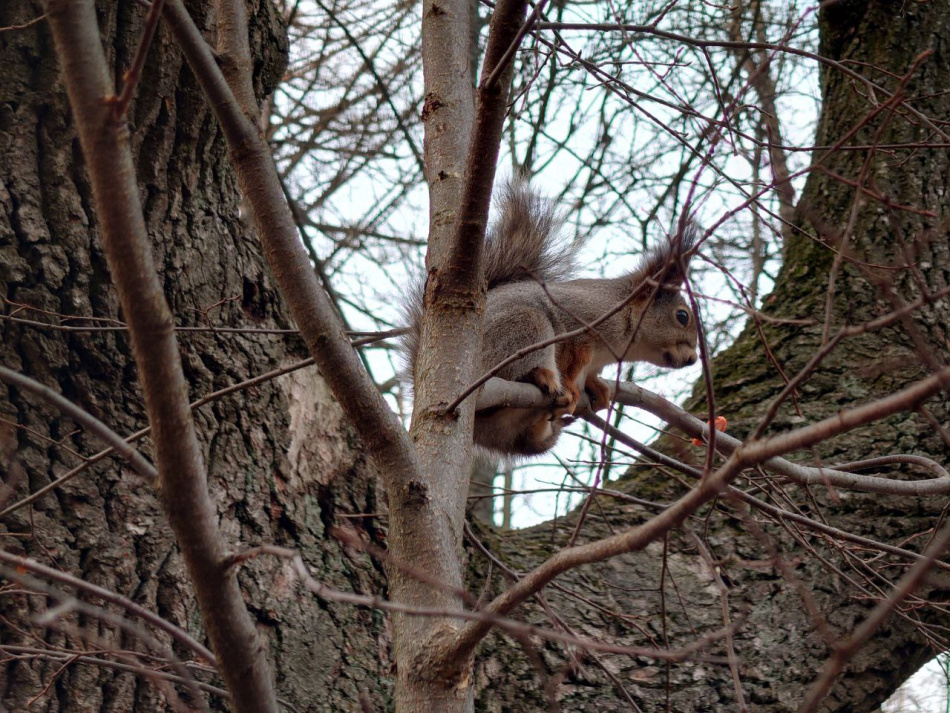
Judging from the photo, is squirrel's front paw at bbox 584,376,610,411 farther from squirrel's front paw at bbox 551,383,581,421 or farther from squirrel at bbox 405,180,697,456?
squirrel's front paw at bbox 551,383,581,421

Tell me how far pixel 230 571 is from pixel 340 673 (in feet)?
3.20

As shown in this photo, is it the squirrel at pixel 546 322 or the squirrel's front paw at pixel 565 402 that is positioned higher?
the squirrel at pixel 546 322

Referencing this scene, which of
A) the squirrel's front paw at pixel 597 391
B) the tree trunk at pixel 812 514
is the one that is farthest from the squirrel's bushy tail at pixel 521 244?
the tree trunk at pixel 812 514

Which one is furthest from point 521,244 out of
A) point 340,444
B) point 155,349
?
point 155,349

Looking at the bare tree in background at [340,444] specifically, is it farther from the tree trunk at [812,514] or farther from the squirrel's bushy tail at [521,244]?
the squirrel's bushy tail at [521,244]

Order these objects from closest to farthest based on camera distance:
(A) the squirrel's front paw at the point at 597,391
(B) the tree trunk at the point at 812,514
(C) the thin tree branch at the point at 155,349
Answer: (C) the thin tree branch at the point at 155,349 → (B) the tree trunk at the point at 812,514 → (A) the squirrel's front paw at the point at 597,391

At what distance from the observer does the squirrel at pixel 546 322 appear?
2902mm

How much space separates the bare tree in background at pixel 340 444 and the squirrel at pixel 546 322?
15.2 inches

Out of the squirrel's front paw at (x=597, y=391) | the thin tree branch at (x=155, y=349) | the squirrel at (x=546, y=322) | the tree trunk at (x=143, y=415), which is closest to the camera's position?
the thin tree branch at (x=155, y=349)

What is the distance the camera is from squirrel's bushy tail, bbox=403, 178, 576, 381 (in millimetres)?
3139

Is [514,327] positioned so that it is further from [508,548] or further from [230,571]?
[230,571]

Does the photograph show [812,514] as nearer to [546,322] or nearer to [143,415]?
[546,322]

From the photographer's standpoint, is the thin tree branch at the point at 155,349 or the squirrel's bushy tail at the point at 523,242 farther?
the squirrel's bushy tail at the point at 523,242

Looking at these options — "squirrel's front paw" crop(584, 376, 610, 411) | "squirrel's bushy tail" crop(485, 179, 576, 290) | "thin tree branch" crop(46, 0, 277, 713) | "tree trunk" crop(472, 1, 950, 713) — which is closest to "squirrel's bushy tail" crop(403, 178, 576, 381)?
"squirrel's bushy tail" crop(485, 179, 576, 290)
